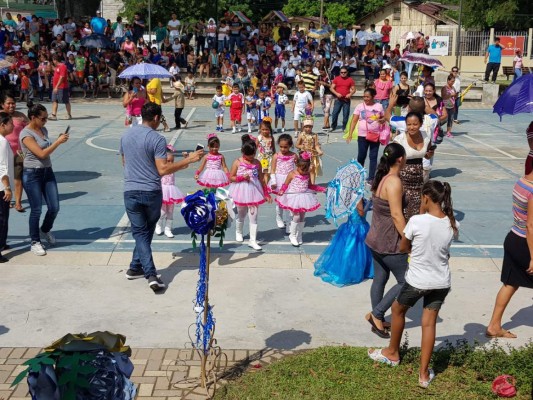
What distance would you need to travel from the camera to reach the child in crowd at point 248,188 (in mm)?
9102

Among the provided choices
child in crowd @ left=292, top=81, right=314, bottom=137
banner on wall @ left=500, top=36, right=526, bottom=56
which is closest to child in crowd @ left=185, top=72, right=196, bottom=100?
child in crowd @ left=292, top=81, right=314, bottom=137

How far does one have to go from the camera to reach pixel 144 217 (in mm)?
7535

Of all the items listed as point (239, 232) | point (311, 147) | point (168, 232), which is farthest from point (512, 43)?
point (168, 232)

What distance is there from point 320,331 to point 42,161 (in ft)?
13.8

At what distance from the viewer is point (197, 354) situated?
20.3 ft

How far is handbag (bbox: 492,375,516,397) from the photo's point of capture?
5504mm

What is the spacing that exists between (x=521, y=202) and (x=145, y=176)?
3.74 metres

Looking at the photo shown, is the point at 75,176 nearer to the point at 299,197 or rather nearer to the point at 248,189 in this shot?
the point at 248,189

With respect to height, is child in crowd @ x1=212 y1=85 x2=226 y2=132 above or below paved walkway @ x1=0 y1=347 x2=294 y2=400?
above

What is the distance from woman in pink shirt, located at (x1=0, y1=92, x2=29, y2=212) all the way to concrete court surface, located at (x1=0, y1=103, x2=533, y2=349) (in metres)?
0.76

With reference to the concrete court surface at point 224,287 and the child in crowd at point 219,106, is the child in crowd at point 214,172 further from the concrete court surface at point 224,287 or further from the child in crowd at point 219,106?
the child in crowd at point 219,106

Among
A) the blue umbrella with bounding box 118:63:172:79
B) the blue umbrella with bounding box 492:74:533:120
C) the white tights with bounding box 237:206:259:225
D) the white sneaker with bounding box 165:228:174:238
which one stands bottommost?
the white sneaker with bounding box 165:228:174:238

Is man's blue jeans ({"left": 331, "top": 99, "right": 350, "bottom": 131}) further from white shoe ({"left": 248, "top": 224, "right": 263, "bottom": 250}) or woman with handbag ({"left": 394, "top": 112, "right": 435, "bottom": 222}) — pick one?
white shoe ({"left": 248, "top": 224, "right": 263, "bottom": 250})

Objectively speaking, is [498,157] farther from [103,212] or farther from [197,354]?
[197,354]
